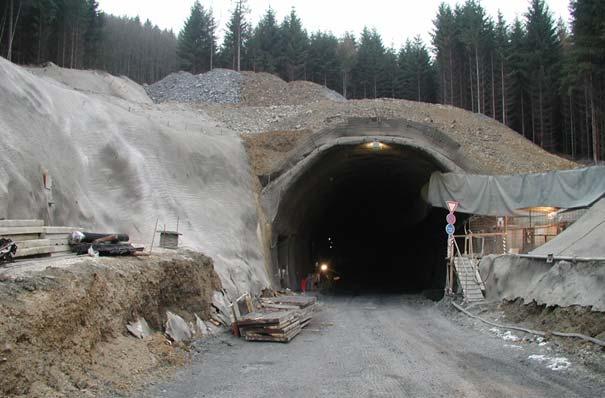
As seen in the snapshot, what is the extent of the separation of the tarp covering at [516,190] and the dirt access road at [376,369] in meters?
8.49

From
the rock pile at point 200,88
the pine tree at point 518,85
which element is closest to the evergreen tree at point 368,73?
the pine tree at point 518,85

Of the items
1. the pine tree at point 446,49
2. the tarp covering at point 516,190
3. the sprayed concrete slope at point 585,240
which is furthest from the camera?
the pine tree at point 446,49

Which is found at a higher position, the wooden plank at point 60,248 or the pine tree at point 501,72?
the pine tree at point 501,72

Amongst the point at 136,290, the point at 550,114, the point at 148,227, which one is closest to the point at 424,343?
the point at 136,290

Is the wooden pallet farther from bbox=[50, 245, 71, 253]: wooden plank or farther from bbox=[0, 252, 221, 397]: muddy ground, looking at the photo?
bbox=[50, 245, 71, 253]: wooden plank

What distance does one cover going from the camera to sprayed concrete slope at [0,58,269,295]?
1402 cm

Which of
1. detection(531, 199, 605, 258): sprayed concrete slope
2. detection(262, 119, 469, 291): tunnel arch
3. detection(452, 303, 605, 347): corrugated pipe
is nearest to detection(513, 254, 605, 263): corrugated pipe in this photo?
detection(531, 199, 605, 258): sprayed concrete slope

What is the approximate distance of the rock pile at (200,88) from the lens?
143ft

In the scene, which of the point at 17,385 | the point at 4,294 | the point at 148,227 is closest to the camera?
the point at 17,385

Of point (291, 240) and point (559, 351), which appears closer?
point (559, 351)

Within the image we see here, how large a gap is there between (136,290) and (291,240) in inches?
744

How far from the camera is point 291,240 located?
29219 millimetres

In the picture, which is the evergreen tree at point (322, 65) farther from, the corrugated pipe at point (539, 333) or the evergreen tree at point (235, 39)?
the corrugated pipe at point (539, 333)

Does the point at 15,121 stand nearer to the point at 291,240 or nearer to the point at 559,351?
the point at 559,351
